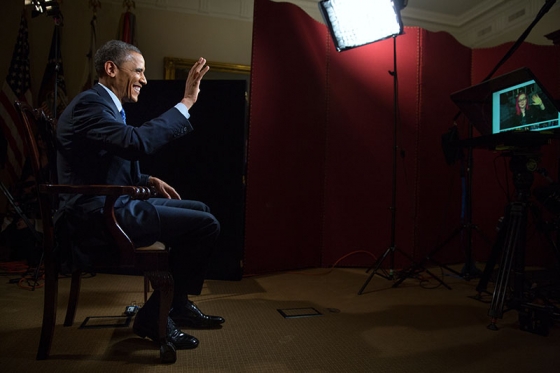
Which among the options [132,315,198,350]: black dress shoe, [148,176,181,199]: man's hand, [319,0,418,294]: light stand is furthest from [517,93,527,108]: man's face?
[132,315,198,350]: black dress shoe

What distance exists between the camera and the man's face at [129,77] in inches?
66.2

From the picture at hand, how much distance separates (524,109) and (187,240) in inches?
76.8

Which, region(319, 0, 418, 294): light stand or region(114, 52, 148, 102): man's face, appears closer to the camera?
region(114, 52, 148, 102): man's face

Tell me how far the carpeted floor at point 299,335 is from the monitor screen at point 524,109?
3.61 feet

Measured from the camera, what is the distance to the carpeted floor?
150cm

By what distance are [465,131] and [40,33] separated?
15.9 feet

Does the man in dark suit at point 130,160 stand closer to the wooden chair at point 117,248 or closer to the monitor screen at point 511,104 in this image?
the wooden chair at point 117,248

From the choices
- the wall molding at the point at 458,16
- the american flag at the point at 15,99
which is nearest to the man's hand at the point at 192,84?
the american flag at the point at 15,99

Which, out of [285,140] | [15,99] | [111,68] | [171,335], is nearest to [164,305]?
[171,335]

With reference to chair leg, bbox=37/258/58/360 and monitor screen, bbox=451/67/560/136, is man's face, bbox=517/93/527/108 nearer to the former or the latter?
monitor screen, bbox=451/67/560/136

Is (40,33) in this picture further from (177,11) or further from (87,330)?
(87,330)

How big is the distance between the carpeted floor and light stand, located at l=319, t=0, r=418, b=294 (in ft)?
1.53

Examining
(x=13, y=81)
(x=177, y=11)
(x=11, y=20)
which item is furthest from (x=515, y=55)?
(x=11, y=20)

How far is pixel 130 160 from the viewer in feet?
5.14
